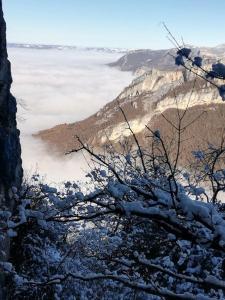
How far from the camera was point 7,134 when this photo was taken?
1466 cm

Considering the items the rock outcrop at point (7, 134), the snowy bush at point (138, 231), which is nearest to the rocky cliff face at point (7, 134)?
the rock outcrop at point (7, 134)

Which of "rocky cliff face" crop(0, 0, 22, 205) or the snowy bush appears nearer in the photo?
the snowy bush

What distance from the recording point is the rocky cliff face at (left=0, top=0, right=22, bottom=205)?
13.7 metres

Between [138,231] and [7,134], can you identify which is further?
[7,134]

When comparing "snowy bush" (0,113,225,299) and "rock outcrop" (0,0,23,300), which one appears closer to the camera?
"snowy bush" (0,113,225,299)

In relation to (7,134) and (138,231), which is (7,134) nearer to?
(7,134)

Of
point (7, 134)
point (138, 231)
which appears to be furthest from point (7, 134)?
point (138, 231)

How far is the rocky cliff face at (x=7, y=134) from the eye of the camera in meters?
13.7

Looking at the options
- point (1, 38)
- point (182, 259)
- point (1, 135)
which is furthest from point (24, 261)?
point (182, 259)

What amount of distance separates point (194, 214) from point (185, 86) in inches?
7641

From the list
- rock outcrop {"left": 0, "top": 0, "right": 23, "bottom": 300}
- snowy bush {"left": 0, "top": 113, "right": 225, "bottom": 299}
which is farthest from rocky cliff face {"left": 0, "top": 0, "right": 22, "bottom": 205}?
snowy bush {"left": 0, "top": 113, "right": 225, "bottom": 299}

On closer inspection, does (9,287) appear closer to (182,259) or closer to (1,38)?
(182,259)

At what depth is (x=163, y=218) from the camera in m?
2.94

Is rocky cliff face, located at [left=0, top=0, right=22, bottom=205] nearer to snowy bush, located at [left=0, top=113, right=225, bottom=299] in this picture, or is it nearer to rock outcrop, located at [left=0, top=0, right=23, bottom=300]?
rock outcrop, located at [left=0, top=0, right=23, bottom=300]
